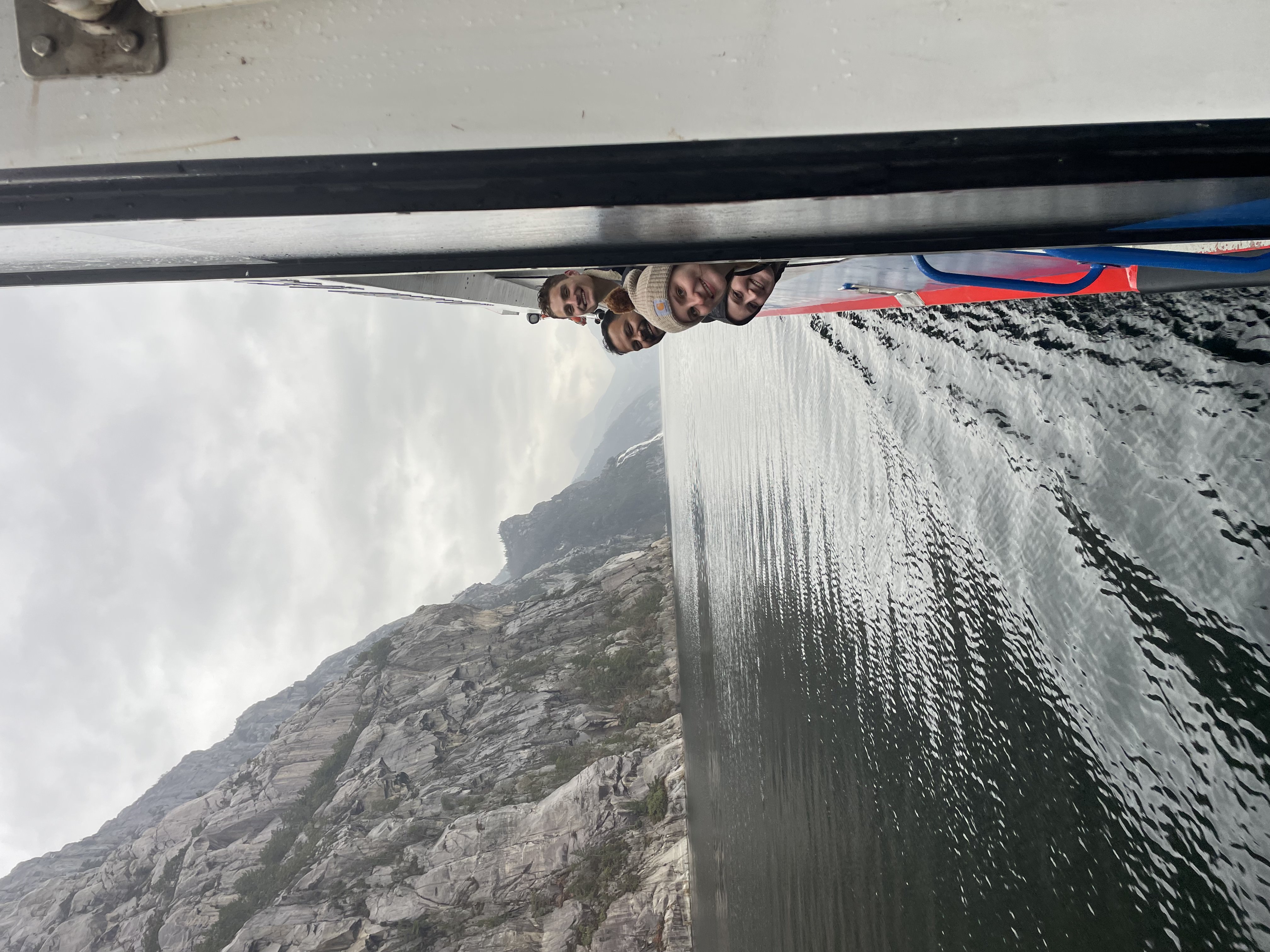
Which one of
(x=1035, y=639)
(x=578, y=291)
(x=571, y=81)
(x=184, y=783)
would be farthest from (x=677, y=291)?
(x=184, y=783)

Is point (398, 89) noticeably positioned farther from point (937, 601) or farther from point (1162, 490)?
point (937, 601)

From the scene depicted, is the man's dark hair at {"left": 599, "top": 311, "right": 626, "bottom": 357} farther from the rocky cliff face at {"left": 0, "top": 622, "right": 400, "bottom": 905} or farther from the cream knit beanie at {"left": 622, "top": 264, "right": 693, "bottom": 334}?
the rocky cliff face at {"left": 0, "top": 622, "right": 400, "bottom": 905}

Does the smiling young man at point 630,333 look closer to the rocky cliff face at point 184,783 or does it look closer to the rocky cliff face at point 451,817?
the rocky cliff face at point 451,817

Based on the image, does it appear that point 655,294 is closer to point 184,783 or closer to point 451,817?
point 451,817

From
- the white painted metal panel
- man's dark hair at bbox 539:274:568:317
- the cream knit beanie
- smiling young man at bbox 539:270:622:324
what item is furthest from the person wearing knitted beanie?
the white painted metal panel

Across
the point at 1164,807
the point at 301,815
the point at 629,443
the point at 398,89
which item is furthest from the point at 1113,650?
the point at 629,443

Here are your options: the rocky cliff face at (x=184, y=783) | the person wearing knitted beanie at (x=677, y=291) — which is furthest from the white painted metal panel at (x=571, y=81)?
the rocky cliff face at (x=184, y=783)

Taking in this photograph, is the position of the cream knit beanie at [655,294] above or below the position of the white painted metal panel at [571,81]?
above
